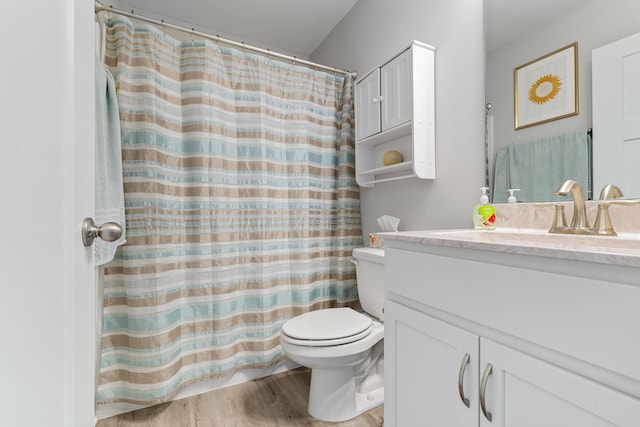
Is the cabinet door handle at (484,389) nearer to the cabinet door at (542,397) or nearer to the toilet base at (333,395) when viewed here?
the cabinet door at (542,397)

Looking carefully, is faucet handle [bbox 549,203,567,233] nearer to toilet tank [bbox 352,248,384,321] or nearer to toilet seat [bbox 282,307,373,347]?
toilet tank [bbox 352,248,384,321]

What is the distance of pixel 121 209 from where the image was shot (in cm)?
140

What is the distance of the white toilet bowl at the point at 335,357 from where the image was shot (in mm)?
1367

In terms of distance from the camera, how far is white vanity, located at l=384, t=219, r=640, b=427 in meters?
0.54

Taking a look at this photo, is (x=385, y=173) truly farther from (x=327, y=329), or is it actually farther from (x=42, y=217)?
(x=42, y=217)

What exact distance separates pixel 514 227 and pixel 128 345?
6.17ft

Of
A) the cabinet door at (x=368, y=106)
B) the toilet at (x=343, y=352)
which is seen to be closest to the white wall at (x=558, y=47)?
the cabinet door at (x=368, y=106)

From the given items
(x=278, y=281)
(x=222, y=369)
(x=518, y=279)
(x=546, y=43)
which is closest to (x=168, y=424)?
(x=222, y=369)

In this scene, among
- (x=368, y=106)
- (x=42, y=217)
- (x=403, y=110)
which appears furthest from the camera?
(x=368, y=106)

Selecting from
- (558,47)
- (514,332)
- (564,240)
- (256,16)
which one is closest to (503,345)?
(514,332)

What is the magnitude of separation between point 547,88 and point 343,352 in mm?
1358

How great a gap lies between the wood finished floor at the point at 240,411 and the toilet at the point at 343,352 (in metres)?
0.08

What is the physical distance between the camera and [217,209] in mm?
1729

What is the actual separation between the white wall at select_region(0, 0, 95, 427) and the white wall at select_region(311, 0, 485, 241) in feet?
4.69
